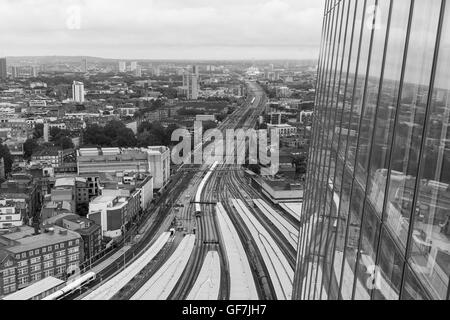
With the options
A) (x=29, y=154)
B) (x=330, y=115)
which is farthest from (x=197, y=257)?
(x=29, y=154)

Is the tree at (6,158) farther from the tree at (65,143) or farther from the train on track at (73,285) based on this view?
the train on track at (73,285)

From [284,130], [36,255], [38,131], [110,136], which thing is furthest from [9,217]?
[284,130]

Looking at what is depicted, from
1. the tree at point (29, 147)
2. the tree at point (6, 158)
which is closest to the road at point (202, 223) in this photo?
the tree at point (6, 158)

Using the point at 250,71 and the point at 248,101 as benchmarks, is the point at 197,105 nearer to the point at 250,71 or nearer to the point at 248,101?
the point at 248,101

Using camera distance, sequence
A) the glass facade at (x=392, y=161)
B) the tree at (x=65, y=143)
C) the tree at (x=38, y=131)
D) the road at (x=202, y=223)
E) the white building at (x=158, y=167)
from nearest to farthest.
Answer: the glass facade at (x=392, y=161) → the road at (x=202, y=223) → the white building at (x=158, y=167) → the tree at (x=65, y=143) → the tree at (x=38, y=131)

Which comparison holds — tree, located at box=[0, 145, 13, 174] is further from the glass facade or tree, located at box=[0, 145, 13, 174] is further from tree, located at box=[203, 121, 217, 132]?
the glass facade

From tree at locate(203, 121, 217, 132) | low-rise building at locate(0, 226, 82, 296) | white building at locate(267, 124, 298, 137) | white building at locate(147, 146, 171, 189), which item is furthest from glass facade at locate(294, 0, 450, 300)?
tree at locate(203, 121, 217, 132)
